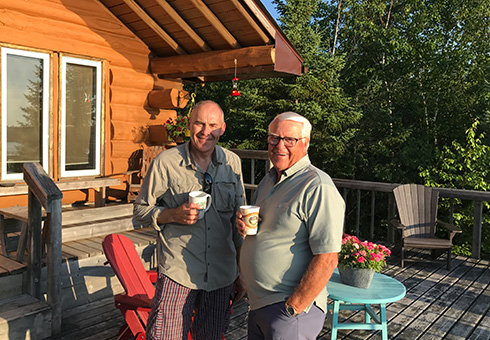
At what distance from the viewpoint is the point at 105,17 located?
591 cm

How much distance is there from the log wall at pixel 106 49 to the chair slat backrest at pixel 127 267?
2.58m

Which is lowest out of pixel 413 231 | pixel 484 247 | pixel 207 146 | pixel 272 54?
pixel 484 247

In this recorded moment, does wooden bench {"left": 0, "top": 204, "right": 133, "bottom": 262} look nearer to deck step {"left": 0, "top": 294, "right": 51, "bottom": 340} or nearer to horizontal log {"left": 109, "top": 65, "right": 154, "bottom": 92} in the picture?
deck step {"left": 0, "top": 294, "right": 51, "bottom": 340}

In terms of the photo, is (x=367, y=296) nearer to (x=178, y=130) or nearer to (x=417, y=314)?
(x=417, y=314)

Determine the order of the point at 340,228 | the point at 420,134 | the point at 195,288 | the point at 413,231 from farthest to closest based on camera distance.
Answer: the point at 420,134
the point at 413,231
the point at 195,288
the point at 340,228

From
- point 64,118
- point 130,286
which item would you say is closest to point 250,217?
point 130,286

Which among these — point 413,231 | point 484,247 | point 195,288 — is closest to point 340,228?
point 195,288

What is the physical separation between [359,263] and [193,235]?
5.20 ft

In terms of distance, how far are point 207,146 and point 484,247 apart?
1542cm

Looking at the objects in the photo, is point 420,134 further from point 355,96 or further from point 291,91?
point 291,91

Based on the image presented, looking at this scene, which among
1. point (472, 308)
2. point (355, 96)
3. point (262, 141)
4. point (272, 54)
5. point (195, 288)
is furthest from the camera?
point (355, 96)

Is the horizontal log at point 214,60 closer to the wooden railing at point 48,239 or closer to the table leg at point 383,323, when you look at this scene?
the wooden railing at point 48,239

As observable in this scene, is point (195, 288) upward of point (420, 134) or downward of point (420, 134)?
downward

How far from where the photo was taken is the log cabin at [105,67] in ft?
16.7
